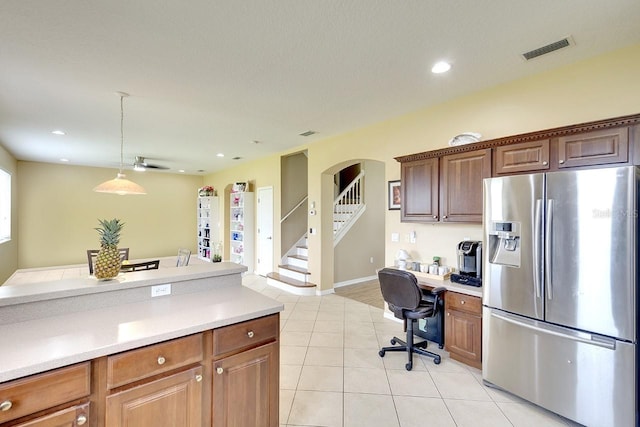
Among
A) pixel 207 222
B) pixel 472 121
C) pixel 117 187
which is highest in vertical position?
pixel 472 121

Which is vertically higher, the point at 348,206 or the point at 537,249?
the point at 348,206

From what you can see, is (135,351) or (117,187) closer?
(135,351)

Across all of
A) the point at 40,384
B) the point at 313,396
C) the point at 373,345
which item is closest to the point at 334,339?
the point at 373,345

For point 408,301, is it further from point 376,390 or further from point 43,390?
point 43,390

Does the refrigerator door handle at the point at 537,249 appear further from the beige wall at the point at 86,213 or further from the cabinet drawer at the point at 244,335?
the beige wall at the point at 86,213

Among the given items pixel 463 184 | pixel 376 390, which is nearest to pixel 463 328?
pixel 376 390

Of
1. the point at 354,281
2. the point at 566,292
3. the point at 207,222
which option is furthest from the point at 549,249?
the point at 207,222

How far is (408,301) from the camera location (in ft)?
9.29

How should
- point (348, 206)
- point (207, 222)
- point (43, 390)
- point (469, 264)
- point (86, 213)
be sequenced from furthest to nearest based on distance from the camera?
1. point (207, 222)
2. point (86, 213)
3. point (348, 206)
4. point (469, 264)
5. point (43, 390)

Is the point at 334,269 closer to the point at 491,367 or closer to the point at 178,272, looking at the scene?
the point at 491,367

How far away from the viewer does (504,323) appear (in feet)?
7.95

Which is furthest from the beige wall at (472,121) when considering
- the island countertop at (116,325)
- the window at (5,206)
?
the window at (5,206)

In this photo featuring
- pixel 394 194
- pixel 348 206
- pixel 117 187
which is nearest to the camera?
pixel 117 187

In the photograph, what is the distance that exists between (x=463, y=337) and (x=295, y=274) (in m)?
3.61
